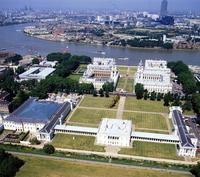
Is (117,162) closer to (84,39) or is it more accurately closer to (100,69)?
(100,69)

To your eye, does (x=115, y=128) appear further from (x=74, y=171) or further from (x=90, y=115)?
(x=74, y=171)

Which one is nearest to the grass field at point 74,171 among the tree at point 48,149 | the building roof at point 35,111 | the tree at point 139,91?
the tree at point 48,149

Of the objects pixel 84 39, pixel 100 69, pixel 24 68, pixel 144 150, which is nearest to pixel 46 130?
pixel 144 150

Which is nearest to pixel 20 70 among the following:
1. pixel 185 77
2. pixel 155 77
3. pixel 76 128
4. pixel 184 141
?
pixel 155 77

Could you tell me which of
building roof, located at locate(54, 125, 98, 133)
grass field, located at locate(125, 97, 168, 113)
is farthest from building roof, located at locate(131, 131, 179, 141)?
grass field, located at locate(125, 97, 168, 113)

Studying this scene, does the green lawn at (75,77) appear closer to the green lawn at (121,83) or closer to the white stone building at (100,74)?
the white stone building at (100,74)

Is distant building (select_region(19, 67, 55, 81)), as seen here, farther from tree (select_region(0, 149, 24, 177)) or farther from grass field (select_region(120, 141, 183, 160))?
tree (select_region(0, 149, 24, 177))
